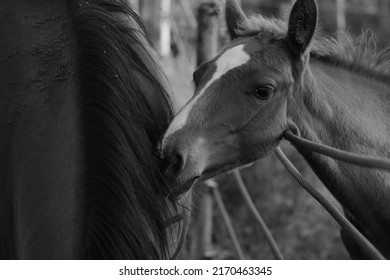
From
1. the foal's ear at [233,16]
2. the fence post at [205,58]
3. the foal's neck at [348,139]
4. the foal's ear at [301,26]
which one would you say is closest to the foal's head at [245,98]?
the foal's ear at [301,26]

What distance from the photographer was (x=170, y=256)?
242cm

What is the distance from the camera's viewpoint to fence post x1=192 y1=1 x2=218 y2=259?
4348 millimetres

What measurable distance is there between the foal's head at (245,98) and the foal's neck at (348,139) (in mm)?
117

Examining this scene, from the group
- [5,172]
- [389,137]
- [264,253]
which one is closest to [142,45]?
[5,172]

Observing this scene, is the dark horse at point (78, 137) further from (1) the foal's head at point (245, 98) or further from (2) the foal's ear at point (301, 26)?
(2) the foal's ear at point (301, 26)

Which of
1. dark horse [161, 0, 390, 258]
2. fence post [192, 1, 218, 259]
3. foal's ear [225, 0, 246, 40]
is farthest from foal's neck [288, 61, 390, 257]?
fence post [192, 1, 218, 259]

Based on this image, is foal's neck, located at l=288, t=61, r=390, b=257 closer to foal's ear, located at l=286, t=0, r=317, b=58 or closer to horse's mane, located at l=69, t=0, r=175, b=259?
foal's ear, located at l=286, t=0, r=317, b=58

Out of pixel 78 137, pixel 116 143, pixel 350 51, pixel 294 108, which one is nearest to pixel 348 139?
pixel 294 108

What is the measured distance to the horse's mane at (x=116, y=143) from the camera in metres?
2.04

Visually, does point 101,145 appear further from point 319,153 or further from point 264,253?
point 264,253

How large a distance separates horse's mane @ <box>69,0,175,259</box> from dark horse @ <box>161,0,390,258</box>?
5.3 inches

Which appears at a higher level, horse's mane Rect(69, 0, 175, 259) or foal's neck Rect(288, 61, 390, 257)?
horse's mane Rect(69, 0, 175, 259)

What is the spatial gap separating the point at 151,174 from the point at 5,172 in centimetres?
51

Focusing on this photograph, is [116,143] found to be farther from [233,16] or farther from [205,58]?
[205,58]
